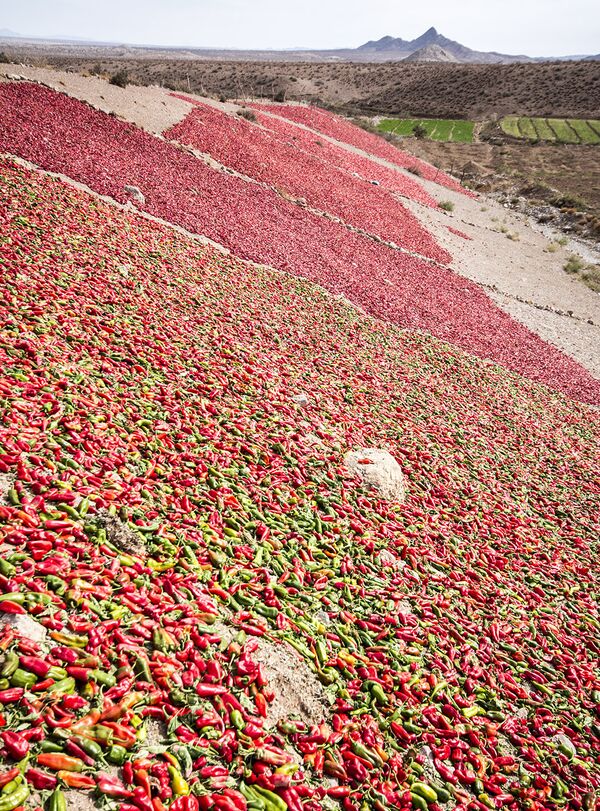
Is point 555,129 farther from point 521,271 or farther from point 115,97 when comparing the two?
point 115,97

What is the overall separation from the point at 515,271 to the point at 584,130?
75.1m

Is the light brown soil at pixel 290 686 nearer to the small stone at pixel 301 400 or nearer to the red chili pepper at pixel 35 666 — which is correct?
the red chili pepper at pixel 35 666

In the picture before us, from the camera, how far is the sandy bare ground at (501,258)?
25875mm

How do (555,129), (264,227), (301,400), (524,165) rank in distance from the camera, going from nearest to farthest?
(301,400)
(264,227)
(524,165)
(555,129)

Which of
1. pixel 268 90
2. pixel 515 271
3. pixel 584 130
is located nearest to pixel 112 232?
pixel 515 271

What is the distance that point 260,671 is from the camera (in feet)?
16.0

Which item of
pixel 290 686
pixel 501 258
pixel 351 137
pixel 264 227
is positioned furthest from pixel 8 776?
pixel 351 137

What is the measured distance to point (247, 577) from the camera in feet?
19.7

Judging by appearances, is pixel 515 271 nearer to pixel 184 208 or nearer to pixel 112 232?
pixel 184 208

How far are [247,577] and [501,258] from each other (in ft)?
120

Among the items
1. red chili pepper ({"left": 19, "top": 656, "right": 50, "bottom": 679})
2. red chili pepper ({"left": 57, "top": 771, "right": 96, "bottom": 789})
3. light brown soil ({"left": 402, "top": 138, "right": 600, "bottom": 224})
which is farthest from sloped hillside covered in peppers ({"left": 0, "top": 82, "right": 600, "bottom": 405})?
light brown soil ({"left": 402, "top": 138, "right": 600, "bottom": 224})

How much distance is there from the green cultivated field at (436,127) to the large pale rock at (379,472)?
87517 mm

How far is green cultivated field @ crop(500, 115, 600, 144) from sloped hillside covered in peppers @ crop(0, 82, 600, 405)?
75.9 meters

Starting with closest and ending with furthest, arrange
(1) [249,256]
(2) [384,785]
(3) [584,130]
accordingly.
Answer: (2) [384,785]
(1) [249,256]
(3) [584,130]
